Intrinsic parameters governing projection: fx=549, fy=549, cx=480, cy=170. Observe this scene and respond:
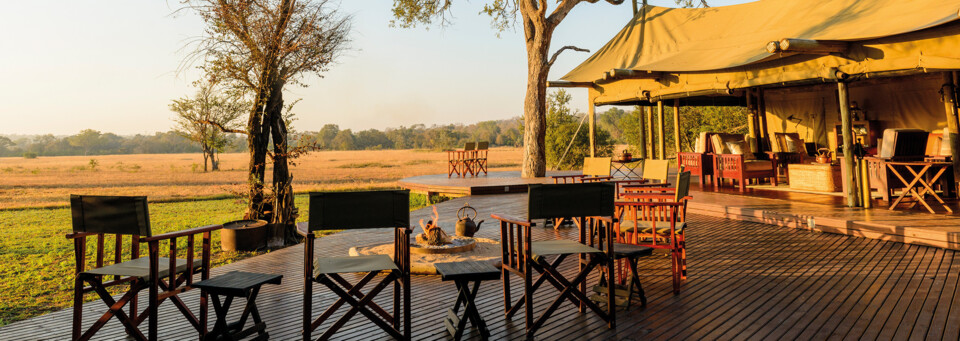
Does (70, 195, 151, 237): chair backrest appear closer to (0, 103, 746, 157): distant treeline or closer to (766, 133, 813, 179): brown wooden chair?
(766, 133, 813, 179): brown wooden chair

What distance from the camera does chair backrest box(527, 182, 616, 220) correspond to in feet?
10.5

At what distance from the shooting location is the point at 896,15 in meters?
7.67

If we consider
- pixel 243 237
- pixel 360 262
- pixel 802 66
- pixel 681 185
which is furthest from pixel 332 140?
pixel 360 262

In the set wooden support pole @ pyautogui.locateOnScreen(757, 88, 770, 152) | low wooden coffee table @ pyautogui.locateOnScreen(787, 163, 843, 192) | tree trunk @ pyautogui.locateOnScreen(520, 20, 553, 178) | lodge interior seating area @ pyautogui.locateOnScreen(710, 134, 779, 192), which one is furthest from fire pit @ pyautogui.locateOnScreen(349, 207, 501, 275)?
wooden support pole @ pyautogui.locateOnScreen(757, 88, 770, 152)

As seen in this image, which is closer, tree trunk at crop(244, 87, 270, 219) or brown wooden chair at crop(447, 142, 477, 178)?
tree trunk at crop(244, 87, 270, 219)

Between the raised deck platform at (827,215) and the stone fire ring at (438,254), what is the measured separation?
3.74 metres

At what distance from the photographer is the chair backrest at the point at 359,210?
306 centimetres

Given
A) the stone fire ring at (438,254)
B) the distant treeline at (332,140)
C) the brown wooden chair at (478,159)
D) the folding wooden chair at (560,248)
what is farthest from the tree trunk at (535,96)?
the distant treeline at (332,140)

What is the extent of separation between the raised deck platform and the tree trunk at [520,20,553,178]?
5087mm

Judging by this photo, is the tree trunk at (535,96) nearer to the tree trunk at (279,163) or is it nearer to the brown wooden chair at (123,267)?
the tree trunk at (279,163)

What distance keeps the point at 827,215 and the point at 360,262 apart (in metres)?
5.94

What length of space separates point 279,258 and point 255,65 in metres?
2.82

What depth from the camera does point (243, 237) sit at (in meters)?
7.02

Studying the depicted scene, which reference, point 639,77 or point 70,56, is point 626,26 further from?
point 70,56
